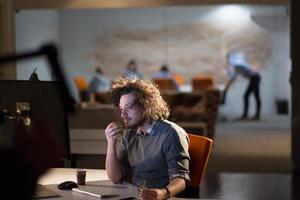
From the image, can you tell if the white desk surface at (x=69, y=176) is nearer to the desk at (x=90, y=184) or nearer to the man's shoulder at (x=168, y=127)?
the desk at (x=90, y=184)

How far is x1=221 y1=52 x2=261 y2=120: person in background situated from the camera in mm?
12802

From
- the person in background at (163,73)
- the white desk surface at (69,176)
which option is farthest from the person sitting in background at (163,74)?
the white desk surface at (69,176)

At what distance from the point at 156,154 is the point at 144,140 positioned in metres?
0.10

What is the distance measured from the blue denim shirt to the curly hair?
0.19 feet

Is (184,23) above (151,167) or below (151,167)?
above

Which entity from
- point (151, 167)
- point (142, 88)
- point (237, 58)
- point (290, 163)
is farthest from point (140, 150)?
point (237, 58)

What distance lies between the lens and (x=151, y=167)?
302 cm

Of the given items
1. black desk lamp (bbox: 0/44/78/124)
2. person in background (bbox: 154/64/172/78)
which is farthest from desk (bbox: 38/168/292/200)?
person in background (bbox: 154/64/172/78)

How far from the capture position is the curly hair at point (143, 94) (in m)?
3.00

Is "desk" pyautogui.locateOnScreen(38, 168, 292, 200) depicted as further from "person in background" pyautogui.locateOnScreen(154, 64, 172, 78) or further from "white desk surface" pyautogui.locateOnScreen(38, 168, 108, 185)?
"person in background" pyautogui.locateOnScreen(154, 64, 172, 78)
